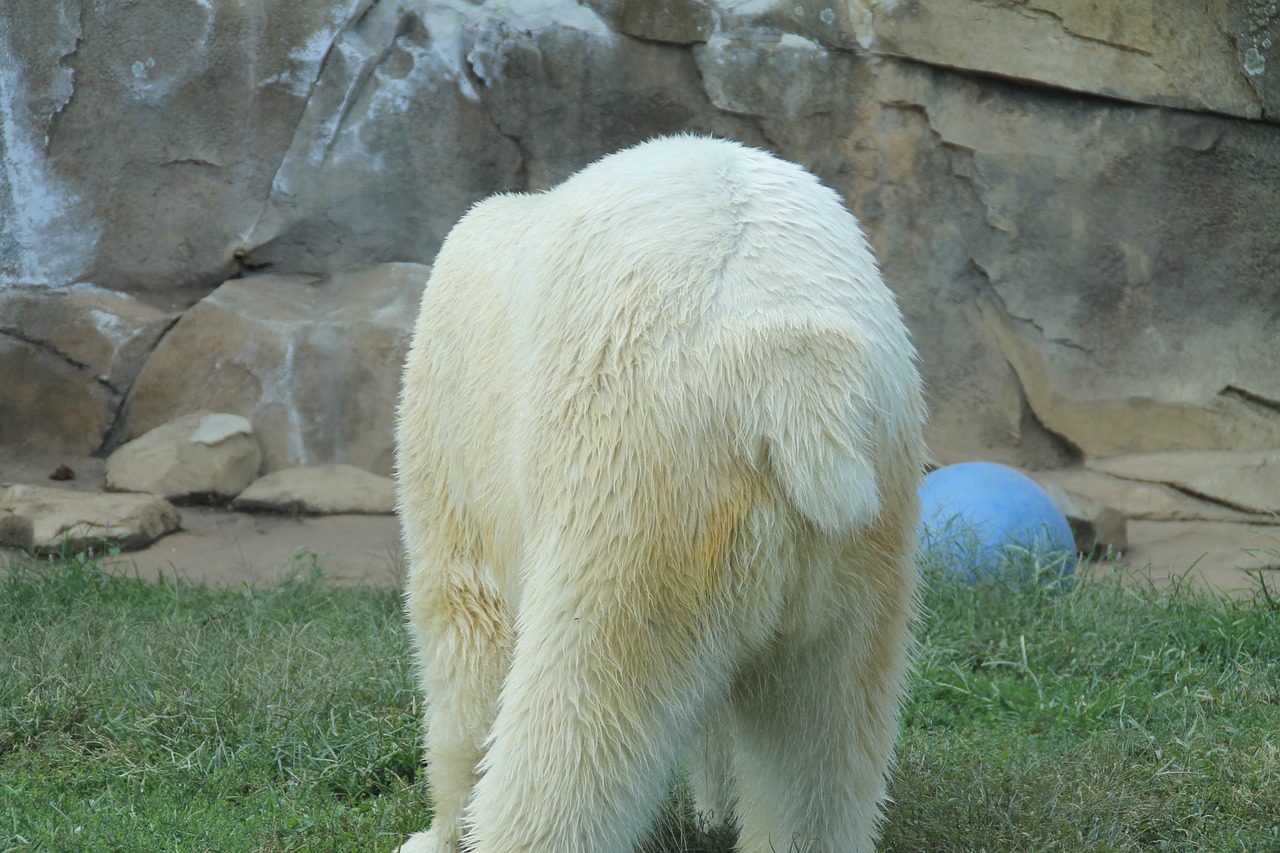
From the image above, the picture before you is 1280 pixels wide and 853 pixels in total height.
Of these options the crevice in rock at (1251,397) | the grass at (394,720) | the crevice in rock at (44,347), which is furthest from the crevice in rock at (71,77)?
the crevice in rock at (1251,397)

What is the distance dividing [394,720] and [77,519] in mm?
3070

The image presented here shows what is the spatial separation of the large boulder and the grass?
230cm

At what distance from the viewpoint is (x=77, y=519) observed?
6043mm

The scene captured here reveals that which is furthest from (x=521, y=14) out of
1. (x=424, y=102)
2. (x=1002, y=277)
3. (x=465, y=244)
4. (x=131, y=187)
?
(x=465, y=244)

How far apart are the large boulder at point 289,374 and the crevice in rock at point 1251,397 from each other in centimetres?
468

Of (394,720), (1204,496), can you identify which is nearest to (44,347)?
(394,720)

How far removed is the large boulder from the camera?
7.32 m

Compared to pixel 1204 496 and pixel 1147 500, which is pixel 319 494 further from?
pixel 1204 496

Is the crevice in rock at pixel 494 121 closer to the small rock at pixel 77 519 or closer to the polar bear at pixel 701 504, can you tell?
the small rock at pixel 77 519

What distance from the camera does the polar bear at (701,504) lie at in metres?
2.09

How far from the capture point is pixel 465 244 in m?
3.02

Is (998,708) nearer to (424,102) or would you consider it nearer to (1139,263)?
(1139,263)

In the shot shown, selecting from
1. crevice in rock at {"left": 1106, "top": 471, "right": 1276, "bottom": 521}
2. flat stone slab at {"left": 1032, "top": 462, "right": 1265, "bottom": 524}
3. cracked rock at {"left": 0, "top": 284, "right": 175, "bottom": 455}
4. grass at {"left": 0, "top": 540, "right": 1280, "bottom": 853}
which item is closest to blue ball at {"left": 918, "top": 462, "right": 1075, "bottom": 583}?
grass at {"left": 0, "top": 540, "right": 1280, "bottom": 853}

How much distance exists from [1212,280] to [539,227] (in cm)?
566
